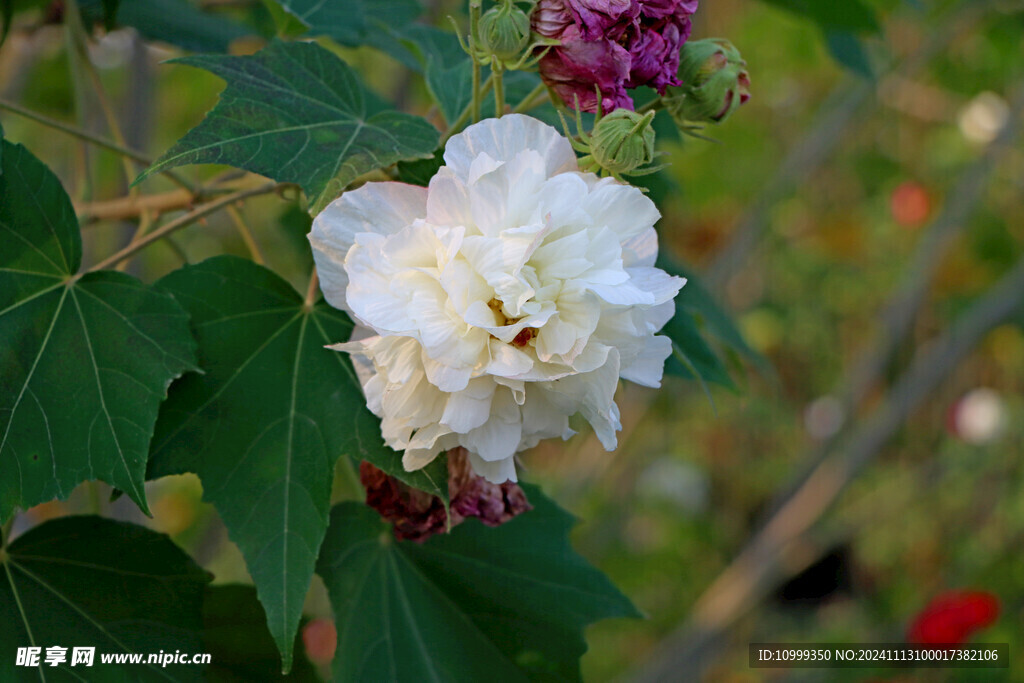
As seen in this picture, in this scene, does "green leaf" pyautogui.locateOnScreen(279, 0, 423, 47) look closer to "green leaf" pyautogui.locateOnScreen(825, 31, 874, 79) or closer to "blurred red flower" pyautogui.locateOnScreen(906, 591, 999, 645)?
"green leaf" pyautogui.locateOnScreen(825, 31, 874, 79)

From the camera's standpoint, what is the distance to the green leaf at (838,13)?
38.1 inches

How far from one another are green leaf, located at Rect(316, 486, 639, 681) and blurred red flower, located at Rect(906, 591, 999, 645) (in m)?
1.54

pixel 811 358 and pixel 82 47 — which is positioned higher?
pixel 82 47

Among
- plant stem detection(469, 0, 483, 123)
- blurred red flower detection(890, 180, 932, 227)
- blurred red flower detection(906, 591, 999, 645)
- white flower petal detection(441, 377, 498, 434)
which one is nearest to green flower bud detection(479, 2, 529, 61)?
plant stem detection(469, 0, 483, 123)

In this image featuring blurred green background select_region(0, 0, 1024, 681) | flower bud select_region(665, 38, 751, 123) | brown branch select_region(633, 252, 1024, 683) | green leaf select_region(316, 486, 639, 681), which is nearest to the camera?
flower bud select_region(665, 38, 751, 123)

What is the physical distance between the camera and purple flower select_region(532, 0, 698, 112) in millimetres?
515

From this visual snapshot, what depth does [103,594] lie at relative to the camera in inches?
25.1

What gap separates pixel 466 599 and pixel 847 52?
938 millimetres

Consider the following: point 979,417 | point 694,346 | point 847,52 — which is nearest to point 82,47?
point 694,346

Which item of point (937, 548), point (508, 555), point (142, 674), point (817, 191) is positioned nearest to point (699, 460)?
point (937, 548)

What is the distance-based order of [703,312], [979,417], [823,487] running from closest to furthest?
[703,312] → [823,487] → [979,417]

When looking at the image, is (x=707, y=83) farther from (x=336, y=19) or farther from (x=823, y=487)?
(x=823, y=487)

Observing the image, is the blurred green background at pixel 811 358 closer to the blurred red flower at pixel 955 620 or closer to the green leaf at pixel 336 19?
the blurred red flower at pixel 955 620

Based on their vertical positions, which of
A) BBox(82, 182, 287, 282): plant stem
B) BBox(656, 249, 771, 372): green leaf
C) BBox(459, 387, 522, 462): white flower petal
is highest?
BBox(82, 182, 287, 282): plant stem
